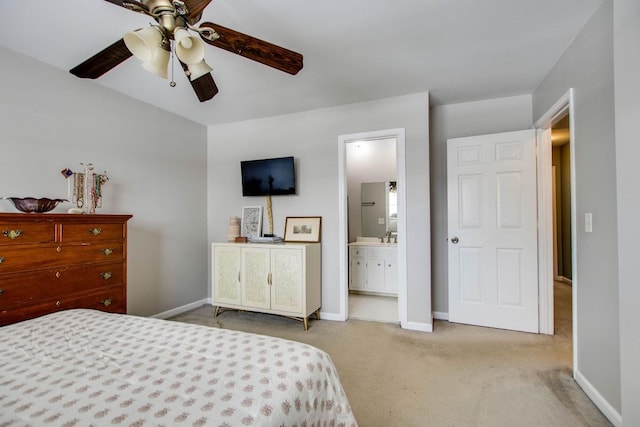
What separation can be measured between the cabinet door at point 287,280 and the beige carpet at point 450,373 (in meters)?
0.25

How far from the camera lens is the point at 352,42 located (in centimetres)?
217

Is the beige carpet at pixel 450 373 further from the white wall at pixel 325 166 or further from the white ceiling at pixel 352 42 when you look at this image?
the white ceiling at pixel 352 42

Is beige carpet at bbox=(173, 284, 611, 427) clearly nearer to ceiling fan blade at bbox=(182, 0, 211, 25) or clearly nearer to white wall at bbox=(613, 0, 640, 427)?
white wall at bbox=(613, 0, 640, 427)

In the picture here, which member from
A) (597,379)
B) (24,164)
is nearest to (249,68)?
(24,164)

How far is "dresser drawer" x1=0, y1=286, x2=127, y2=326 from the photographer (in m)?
1.86

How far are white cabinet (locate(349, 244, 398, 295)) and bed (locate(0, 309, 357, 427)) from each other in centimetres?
314

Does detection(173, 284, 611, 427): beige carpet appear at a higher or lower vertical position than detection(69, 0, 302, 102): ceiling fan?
lower

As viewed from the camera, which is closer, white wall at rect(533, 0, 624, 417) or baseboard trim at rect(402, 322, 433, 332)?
white wall at rect(533, 0, 624, 417)

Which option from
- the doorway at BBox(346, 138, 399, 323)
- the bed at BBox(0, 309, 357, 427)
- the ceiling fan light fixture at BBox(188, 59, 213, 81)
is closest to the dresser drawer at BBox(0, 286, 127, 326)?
the bed at BBox(0, 309, 357, 427)

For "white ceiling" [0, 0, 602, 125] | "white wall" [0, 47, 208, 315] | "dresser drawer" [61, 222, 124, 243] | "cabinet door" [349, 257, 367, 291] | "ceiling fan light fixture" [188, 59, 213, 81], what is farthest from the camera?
"cabinet door" [349, 257, 367, 291]

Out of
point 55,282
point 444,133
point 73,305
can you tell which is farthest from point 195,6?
point 444,133

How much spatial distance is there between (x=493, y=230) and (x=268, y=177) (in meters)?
2.61

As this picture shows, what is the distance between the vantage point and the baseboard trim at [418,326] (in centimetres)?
298

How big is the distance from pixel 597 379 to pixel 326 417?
184 centimetres
